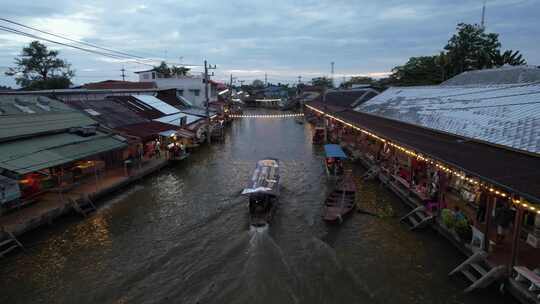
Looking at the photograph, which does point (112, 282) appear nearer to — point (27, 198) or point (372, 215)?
point (27, 198)

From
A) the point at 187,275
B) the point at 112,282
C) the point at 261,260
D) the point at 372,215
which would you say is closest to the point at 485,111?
the point at 372,215

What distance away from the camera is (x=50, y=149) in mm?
19312

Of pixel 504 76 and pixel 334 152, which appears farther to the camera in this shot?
pixel 504 76

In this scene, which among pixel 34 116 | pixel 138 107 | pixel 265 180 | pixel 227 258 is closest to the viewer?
pixel 227 258

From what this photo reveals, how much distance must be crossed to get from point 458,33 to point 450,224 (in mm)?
51169

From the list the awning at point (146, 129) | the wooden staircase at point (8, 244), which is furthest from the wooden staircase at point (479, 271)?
the awning at point (146, 129)

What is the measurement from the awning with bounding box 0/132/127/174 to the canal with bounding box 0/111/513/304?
3.44m

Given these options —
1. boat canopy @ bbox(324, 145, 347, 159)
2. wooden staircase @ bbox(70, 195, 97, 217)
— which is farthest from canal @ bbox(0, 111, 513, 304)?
boat canopy @ bbox(324, 145, 347, 159)

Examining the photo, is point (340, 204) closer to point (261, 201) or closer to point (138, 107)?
point (261, 201)

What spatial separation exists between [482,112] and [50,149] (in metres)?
27.5

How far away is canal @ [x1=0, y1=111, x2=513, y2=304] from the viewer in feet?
40.0

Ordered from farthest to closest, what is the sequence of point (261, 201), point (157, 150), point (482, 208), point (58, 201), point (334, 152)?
1. point (157, 150)
2. point (334, 152)
3. point (58, 201)
4. point (261, 201)
5. point (482, 208)

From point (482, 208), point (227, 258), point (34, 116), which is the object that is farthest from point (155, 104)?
point (482, 208)

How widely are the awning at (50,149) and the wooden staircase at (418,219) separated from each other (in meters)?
19.1
